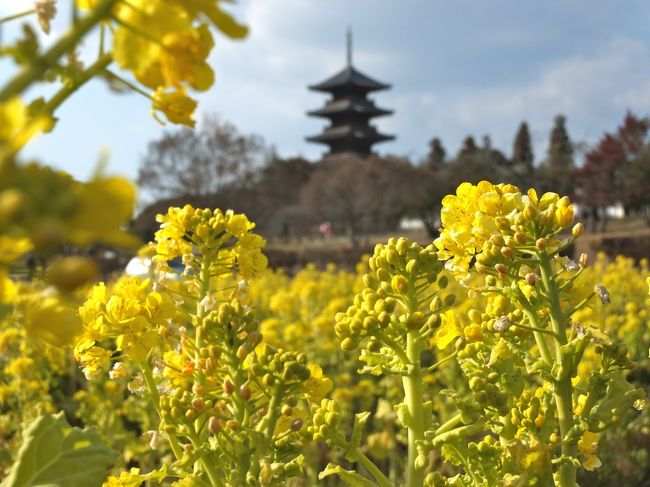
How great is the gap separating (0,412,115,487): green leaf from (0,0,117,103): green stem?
0.50 m

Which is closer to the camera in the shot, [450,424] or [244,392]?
[244,392]

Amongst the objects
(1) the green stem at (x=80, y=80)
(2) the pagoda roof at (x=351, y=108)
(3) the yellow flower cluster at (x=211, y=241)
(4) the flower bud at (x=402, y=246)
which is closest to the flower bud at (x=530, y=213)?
(4) the flower bud at (x=402, y=246)

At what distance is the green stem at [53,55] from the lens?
1.57 ft

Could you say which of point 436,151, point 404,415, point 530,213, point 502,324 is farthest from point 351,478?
point 436,151

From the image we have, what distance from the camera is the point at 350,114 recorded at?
200 ft

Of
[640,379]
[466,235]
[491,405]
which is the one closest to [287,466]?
[491,405]

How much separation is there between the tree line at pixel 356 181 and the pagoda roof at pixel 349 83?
12.9 metres

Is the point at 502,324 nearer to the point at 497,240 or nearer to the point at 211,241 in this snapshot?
the point at 497,240

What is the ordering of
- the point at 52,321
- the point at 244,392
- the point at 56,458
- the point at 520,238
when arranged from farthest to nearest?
the point at 520,238 < the point at 244,392 < the point at 56,458 < the point at 52,321

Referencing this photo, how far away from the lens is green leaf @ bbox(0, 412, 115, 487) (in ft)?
2.79

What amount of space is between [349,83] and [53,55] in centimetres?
→ 6217

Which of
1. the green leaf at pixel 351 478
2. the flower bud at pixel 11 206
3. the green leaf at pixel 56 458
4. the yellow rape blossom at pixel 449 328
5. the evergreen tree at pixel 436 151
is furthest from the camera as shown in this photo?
the evergreen tree at pixel 436 151

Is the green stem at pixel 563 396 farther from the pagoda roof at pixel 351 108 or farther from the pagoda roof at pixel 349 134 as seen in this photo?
the pagoda roof at pixel 351 108

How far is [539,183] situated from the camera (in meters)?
44.9
